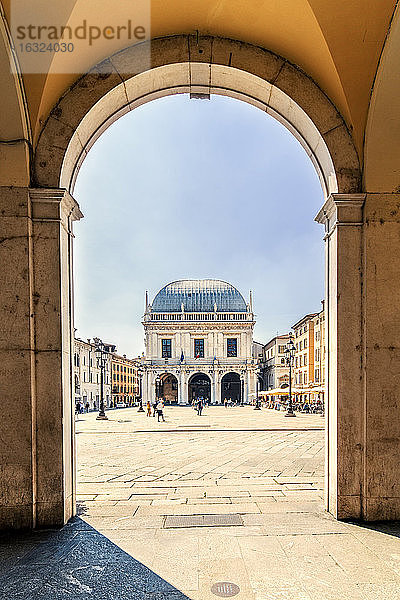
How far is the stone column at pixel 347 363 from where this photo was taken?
538cm

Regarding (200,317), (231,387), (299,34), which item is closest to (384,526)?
(299,34)

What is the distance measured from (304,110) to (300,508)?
191 inches

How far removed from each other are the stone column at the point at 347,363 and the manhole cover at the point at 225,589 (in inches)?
80.4

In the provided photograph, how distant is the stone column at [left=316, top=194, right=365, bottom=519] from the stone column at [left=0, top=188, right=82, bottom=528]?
3135mm

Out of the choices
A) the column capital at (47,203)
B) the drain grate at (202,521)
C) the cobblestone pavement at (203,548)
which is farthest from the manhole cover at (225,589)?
the column capital at (47,203)

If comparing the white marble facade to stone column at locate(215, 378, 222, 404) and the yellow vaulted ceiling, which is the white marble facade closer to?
stone column at locate(215, 378, 222, 404)

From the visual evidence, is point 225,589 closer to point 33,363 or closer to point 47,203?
point 33,363

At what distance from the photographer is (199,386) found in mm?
69750

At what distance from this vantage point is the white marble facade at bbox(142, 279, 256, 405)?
6800 centimetres

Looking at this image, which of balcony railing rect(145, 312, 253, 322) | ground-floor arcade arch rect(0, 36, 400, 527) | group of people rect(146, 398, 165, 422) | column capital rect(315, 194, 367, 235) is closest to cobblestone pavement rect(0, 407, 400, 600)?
ground-floor arcade arch rect(0, 36, 400, 527)

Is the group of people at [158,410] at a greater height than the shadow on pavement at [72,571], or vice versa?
the shadow on pavement at [72,571]

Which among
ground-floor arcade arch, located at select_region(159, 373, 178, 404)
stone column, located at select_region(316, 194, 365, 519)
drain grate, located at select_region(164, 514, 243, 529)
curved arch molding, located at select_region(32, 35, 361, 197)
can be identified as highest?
curved arch molding, located at select_region(32, 35, 361, 197)

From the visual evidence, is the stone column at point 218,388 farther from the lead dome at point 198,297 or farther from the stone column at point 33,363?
the stone column at point 33,363

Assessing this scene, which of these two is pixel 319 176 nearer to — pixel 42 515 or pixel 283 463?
pixel 42 515
